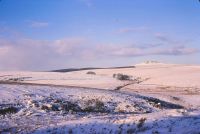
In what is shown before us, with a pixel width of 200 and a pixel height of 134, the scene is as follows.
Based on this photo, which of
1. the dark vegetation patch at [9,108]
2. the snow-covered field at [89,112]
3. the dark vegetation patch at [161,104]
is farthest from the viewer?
the dark vegetation patch at [161,104]

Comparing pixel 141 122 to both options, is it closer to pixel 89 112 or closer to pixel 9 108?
pixel 89 112

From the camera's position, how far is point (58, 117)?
21.6 metres

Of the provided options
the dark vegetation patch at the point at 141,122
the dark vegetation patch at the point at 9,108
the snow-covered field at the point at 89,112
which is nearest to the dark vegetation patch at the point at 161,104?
the snow-covered field at the point at 89,112

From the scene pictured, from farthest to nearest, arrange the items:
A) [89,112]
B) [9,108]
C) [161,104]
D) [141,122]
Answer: [161,104], [89,112], [9,108], [141,122]

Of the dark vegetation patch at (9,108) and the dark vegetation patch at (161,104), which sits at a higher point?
the dark vegetation patch at (9,108)

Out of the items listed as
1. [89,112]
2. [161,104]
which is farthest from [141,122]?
[161,104]

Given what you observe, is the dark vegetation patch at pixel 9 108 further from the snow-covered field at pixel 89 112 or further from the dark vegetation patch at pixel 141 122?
the dark vegetation patch at pixel 141 122

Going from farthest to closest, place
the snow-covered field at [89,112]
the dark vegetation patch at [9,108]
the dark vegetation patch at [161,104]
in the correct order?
1. the dark vegetation patch at [161,104]
2. the dark vegetation patch at [9,108]
3. the snow-covered field at [89,112]

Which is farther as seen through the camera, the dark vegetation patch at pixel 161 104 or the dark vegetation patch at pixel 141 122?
the dark vegetation patch at pixel 161 104

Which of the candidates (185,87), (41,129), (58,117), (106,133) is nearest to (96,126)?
(106,133)

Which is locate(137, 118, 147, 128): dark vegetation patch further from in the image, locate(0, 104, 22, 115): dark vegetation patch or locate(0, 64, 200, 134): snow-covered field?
locate(0, 104, 22, 115): dark vegetation patch

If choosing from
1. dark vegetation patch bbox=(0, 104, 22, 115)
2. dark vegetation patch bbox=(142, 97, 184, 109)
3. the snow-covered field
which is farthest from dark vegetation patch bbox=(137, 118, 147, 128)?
dark vegetation patch bbox=(142, 97, 184, 109)

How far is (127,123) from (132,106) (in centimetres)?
1006

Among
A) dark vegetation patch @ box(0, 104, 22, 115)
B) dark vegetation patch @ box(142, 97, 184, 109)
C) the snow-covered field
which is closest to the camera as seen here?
the snow-covered field
